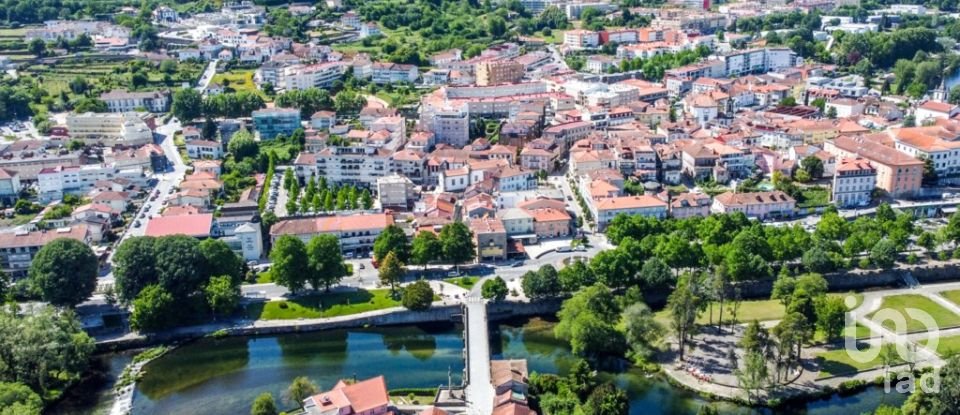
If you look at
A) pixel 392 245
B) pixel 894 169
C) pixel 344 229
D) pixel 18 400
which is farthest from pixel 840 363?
pixel 18 400

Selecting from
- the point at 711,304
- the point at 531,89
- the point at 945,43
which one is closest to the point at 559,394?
the point at 711,304

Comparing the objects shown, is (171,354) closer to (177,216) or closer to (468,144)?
(177,216)

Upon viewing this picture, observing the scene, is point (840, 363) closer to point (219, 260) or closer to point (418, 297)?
point (418, 297)

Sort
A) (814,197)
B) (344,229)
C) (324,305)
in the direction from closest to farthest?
(324,305) < (344,229) < (814,197)

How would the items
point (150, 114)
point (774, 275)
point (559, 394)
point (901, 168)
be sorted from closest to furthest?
point (559, 394) → point (774, 275) → point (901, 168) → point (150, 114)

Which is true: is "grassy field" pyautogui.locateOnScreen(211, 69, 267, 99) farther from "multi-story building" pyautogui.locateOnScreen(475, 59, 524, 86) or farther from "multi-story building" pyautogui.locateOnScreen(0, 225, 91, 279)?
"multi-story building" pyautogui.locateOnScreen(0, 225, 91, 279)

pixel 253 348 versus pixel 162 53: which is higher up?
pixel 162 53

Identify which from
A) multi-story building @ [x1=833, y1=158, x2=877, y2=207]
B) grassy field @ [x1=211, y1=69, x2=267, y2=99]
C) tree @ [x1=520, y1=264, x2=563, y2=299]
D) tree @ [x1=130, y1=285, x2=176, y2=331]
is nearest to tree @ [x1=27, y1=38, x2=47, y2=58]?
grassy field @ [x1=211, y1=69, x2=267, y2=99]
